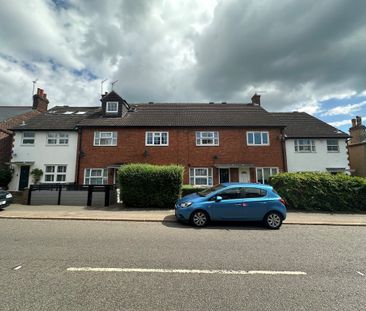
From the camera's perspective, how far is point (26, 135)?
63.4 ft

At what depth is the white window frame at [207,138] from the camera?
19.3m

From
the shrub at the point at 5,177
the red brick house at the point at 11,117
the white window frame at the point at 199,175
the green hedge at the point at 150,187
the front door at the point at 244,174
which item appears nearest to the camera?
the green hedge at the point at 150,187

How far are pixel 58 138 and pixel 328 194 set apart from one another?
66.8 ft

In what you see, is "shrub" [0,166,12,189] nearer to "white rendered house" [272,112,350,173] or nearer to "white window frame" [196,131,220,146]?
"white window frame" [196,131,220,146]

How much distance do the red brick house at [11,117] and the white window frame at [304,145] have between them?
2507cm

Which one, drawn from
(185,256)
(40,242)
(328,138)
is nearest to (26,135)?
(40,242)

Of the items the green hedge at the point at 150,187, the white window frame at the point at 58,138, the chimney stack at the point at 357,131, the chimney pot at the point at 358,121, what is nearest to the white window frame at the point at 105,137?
the white window frame at the point at 58,138

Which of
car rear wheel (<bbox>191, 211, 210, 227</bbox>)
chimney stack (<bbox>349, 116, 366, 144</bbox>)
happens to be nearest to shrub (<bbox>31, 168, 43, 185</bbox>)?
car rear wheel (<bbox>191, 211, 210, 227</bbox>)

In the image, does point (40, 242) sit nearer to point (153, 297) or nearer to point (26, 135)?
point (153, 297)

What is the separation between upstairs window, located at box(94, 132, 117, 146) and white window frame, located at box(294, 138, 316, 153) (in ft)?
52.4

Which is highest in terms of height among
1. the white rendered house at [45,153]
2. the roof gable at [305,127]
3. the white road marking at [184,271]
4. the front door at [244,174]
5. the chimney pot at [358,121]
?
the chimney pot at [358,121]

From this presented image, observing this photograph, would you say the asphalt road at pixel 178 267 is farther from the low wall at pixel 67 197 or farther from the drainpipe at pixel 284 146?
the drainpipe at pixel 284 146

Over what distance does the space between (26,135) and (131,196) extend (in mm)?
13648

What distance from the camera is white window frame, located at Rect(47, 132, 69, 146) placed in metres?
19.2
